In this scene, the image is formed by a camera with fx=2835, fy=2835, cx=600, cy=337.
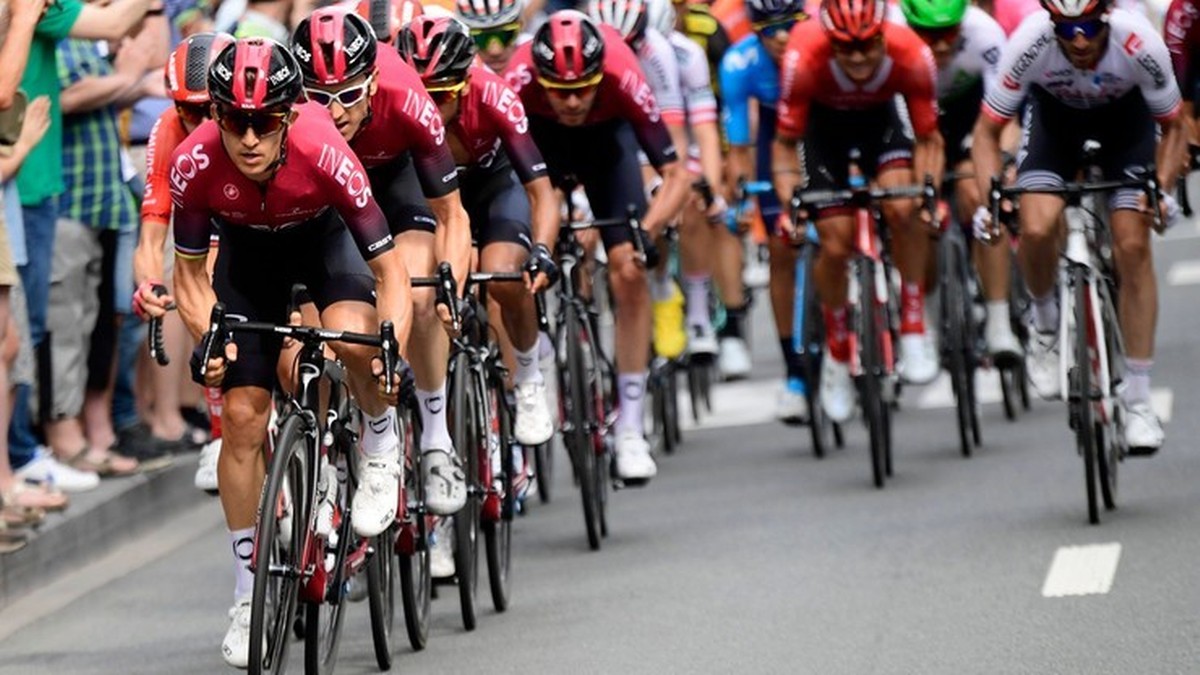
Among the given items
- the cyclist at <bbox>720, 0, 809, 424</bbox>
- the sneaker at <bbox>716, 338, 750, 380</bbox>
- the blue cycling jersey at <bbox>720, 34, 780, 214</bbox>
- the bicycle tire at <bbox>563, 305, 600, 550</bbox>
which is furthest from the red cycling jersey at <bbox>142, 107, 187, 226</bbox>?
the sneaker at <bbox>716, 338, 750, 380</bbox>

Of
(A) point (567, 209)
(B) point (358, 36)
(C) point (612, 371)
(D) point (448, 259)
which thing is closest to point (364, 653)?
(D) point (448, 259)

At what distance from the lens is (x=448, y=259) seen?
991cm

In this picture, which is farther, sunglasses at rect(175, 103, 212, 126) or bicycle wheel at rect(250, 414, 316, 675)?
sunglasses at rect(175, 103, 212, 126)

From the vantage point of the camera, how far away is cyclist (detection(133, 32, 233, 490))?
9766 millimetres

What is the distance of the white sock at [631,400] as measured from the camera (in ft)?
40.2

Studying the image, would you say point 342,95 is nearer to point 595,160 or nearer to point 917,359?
point 595,160

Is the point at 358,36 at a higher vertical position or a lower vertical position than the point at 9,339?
higher

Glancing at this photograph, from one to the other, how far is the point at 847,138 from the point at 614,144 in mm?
1370

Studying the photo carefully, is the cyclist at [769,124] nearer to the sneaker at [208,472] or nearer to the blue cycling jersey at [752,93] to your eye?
the blue cycling jersey at [752,93]

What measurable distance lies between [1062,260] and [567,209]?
283cm

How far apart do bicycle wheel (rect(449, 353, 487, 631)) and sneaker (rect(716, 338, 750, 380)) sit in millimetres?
7384

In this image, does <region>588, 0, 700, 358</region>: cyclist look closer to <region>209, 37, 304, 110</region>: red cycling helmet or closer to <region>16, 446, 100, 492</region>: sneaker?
<region>16, 446, 100, 492</region>: sneaker

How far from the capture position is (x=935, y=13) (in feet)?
46.2

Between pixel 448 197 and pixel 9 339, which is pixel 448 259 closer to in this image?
pixel 448 197
